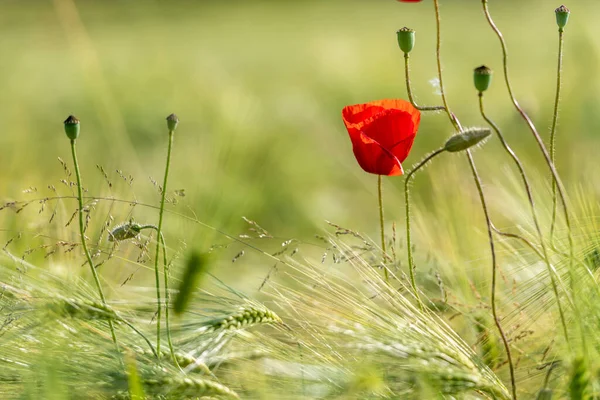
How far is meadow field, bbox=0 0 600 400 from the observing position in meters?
0.63

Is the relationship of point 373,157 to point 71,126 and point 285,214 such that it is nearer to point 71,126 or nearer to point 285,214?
point 71,126

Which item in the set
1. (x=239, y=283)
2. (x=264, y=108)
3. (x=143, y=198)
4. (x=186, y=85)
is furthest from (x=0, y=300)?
(x=186, y=85)

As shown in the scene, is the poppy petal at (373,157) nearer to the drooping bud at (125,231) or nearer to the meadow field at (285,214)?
the meadow field at (285,214)

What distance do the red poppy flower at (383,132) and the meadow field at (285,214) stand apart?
0.05 metres

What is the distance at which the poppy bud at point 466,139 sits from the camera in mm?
599

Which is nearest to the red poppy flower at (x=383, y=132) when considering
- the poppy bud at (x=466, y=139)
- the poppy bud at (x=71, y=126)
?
the poppy bud at (x=466, y=139)

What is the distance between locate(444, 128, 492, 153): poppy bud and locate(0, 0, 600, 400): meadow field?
0.08 m

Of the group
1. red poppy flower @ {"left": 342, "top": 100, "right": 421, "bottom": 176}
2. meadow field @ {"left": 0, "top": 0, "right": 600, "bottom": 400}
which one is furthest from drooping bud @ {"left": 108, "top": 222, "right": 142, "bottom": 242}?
red poppy flower @ {"left": 342, "top": 100, "right": 421, "bottom": 176}

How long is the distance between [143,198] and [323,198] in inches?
28.9

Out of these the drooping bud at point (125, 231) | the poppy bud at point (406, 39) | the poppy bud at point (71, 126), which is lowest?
the drooping bud at point (125, 231)

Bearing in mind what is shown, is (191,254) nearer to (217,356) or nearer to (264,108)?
(217,356)

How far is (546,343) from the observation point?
76cm

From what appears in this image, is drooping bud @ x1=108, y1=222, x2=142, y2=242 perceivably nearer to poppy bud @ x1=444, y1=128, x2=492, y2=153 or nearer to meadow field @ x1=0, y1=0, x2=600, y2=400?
meadow field @ x1=0, y1=0, x2=600, y2=400

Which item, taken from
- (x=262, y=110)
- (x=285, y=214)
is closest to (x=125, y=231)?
(x=285, y=214)
